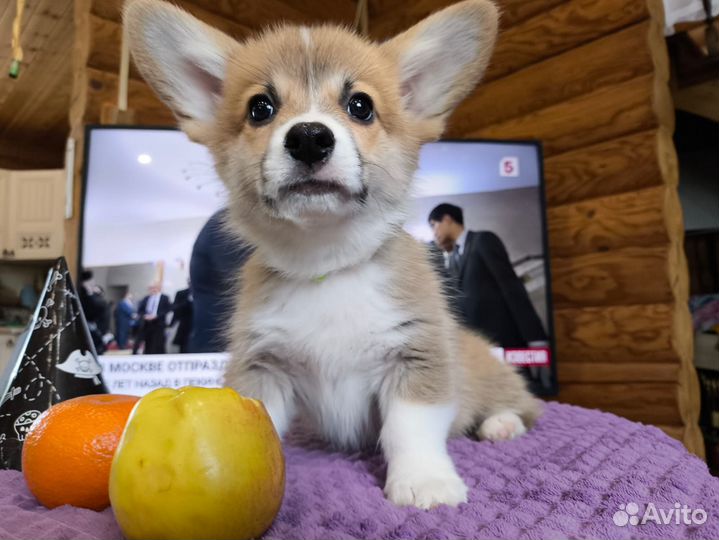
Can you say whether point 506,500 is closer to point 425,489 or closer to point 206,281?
point 425,489

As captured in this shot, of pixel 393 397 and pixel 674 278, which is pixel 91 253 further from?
pixel 674 278

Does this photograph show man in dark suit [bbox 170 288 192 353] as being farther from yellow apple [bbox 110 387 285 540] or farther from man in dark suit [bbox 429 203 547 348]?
yellow apple [bbox 110 387 285 540]

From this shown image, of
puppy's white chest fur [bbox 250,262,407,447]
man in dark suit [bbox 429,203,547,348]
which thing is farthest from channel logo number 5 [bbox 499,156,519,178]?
puppy's white chest fur [bbox 250,262,407,447]

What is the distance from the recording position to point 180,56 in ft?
3.41

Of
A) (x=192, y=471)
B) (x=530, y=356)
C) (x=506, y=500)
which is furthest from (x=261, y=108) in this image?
(x=530, y=356)

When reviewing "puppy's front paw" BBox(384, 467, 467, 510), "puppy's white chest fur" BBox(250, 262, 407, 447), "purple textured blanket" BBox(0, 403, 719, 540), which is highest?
"puppy's white chest fur" BBox(250, 262, 407, 447)

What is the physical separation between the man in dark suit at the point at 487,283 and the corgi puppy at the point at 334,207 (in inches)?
36.7

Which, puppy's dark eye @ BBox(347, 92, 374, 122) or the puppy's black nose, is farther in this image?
puppy's dark eye @ BBox(347, 92, 374, 122)

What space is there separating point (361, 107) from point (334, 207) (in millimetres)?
229

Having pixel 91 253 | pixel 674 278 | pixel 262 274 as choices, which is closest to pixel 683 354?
pixel 674 278

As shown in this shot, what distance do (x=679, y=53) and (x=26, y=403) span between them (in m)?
2.26

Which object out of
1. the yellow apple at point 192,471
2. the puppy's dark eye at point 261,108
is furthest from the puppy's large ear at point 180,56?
the yellow apple at point 192,471

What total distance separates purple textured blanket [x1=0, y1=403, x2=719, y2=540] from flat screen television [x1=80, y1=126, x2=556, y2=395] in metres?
0.94

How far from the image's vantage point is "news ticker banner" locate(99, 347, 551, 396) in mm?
1775
